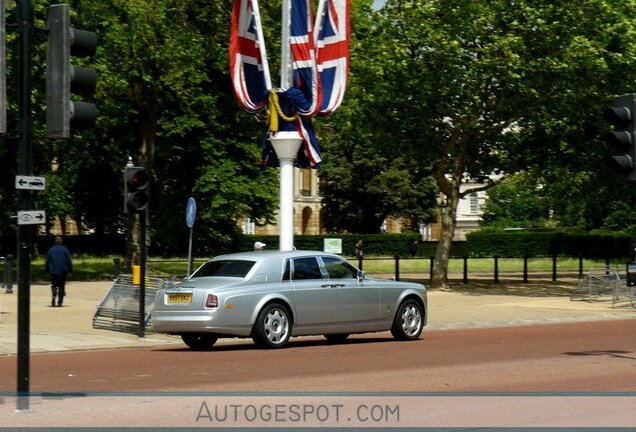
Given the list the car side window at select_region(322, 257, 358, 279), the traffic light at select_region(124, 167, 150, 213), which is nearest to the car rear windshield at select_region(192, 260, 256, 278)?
the car side window at select_region(322, 257, 358, 279)

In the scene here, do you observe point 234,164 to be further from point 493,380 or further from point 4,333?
point 493,380

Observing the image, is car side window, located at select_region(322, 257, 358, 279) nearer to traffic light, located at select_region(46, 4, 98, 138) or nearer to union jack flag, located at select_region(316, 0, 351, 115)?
traffic light, located at select_region(46, 4, 98, 138)

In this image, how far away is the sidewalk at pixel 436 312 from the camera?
22.0m

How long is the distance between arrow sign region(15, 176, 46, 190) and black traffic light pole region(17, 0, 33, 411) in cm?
6

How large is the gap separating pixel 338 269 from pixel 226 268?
2039mm

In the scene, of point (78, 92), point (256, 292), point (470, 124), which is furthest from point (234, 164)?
point (78, 92)

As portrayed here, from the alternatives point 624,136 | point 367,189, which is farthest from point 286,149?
point 367,189

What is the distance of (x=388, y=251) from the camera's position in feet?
293

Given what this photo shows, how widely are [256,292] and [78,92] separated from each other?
28.7 ft

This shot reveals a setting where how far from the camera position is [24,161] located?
1109 cm

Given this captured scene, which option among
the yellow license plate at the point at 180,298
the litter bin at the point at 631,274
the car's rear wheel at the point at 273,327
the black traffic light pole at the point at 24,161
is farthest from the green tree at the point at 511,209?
the black traffic light pole at the point at 24,161

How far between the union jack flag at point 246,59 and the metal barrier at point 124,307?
359 inches

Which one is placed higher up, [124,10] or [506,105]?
[124,10]

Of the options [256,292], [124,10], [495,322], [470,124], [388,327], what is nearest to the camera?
[256,292]
